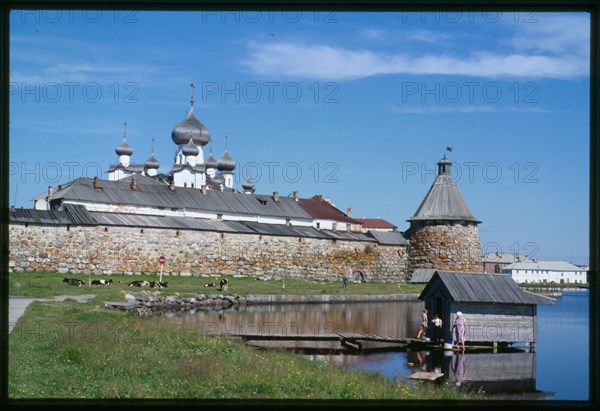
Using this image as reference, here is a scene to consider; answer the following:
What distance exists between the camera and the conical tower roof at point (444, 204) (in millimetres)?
42250

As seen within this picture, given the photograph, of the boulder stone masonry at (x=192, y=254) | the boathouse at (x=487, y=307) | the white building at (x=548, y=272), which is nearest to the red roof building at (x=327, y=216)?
the boulder stone masonry at (x=192, y=254)

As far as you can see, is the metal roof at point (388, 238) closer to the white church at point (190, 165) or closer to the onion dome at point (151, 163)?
the white church at point (190, 165)

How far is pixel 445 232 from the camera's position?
1670 inches

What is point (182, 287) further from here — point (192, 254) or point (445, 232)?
point (445, 232)

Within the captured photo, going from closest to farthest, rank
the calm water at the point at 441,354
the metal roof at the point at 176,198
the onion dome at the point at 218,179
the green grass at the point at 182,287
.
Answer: the calm water at the point at 441,354, the green grass at the point at 182,287, the metal roof at the point at 176,198, the onion dome at the point at 218,179

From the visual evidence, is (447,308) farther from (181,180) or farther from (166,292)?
(181,180)

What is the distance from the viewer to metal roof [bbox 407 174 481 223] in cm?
4225

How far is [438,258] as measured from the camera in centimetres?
4244

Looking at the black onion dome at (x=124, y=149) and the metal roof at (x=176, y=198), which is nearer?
the metal roof at (x=176, y=198)

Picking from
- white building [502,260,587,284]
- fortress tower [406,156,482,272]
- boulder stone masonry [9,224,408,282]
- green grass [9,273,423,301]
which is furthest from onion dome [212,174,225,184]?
white building [502,260,587,284]

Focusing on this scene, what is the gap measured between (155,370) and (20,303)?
8.47 metres

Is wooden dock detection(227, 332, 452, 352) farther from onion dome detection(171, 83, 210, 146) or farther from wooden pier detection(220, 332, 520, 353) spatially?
onion dome detection(171, 83, 210, 146)

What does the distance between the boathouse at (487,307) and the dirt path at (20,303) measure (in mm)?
8515

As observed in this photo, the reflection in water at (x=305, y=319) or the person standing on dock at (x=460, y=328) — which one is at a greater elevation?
the person standing on dock at (x=460, y=328)
